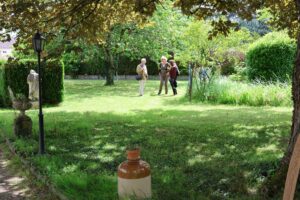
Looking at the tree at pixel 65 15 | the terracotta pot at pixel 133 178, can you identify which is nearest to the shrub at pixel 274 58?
the tree at pixel 65 15

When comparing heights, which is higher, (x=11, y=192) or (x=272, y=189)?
(x=272, y=189)

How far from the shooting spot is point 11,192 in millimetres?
6199

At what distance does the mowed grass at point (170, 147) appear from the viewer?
17.8ft

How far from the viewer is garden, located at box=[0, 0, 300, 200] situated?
18.3 feet

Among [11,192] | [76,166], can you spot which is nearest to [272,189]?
[76,166]

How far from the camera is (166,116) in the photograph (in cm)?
1269

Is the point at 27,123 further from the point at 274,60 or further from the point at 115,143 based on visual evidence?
the point at 274,60

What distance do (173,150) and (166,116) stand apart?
4.92m

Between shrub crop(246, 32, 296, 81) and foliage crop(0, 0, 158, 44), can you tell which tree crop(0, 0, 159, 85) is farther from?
shrub crop(246, 32, 296, 81)

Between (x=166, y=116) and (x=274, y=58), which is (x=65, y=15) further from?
(x=274, y=58)

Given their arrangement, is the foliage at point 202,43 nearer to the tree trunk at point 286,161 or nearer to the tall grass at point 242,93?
the tall grass at point 242,93

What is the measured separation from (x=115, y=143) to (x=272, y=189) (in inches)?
171

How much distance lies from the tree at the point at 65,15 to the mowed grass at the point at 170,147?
2.27 metres

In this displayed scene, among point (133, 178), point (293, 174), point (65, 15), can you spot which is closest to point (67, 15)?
point (65, 15)
